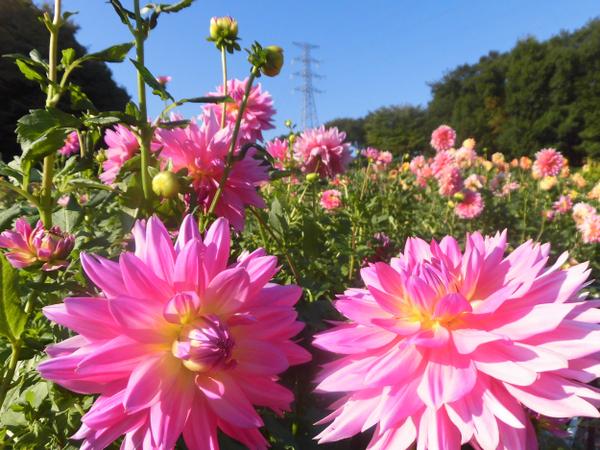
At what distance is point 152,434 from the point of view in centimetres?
50

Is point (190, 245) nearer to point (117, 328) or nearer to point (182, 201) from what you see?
point (117, 328)

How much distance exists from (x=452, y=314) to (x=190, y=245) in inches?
12.8

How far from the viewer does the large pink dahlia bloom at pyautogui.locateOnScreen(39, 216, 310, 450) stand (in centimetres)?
50

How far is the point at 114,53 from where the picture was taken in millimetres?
751

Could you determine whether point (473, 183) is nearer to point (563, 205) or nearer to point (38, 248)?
point (563, 205)

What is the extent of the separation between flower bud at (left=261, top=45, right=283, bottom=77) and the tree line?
19.0 m

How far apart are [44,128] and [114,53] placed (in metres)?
0.17

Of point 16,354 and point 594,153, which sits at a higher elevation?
point 594,153

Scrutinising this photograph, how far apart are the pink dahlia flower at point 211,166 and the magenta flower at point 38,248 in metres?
0.23

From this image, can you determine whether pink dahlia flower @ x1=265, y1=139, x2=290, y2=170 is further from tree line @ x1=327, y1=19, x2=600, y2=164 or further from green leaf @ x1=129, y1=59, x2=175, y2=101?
tree line @ x1=327, y1=19, x2=600, y2=164

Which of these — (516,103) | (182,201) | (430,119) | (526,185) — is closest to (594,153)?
(516,103)

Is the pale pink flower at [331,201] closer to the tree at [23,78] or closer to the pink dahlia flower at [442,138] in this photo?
the pink dahlia flower at [442,138]

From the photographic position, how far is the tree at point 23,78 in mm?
10234

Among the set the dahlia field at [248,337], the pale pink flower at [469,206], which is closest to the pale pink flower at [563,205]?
the pale pink flower at [469,206]
